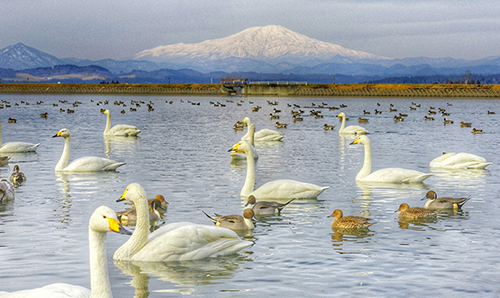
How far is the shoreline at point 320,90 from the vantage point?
12825 cm

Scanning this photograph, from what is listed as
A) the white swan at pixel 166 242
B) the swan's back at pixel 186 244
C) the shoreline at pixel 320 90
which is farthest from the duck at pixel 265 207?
the shoreline at pixel 320 90

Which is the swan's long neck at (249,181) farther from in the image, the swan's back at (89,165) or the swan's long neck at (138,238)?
the swan's long neck at (138,238)

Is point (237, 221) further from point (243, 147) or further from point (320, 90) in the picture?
point (320, 90)

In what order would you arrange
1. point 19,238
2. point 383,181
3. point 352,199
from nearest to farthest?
point 19,238 → point 352,199 → point 383,181

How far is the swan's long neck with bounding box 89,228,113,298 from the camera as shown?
6293 mm

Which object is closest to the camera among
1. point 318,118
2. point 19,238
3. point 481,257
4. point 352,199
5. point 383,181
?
point 481,257

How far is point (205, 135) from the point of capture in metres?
35.9

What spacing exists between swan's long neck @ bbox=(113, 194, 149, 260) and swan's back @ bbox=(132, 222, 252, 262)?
3.2 inches

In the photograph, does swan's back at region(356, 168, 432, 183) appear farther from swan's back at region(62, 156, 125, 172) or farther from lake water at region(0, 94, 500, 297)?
swan's back at region(62, 156, 125, 172)

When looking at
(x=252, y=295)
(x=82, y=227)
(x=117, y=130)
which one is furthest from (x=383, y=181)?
(x=117, y=130)

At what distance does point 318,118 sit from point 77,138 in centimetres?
2817

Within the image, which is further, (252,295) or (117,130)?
(117,130)

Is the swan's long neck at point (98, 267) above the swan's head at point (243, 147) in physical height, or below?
below

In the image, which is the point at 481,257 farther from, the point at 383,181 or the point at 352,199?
the point at 383,181
